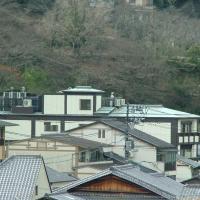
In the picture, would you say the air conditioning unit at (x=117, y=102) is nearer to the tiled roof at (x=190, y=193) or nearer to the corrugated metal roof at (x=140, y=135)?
the corrugated metal roof at (x=140, y=135)

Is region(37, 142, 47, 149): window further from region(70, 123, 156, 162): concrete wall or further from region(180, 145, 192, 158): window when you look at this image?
region(180, 145, 192, 158): window

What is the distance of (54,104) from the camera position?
4006 cm

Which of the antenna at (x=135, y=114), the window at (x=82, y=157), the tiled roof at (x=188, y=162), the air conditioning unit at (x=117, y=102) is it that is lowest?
the tiled roof at (x=188, y=162)

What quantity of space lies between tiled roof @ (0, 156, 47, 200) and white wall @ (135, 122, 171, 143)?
697 inches

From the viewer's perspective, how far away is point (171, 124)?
133 feet

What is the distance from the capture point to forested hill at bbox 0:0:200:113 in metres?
46.2

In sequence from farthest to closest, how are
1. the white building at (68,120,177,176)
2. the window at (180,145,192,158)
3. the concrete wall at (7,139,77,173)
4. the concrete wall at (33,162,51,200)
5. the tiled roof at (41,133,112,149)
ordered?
the window at (180,145,192,158), the white building at (68,120,177,176), the tiled roof at (41,133,112,149), the concrete wall at (7,139,77,173), the concrete wall at (33,162,51,200)

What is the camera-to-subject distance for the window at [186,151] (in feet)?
136

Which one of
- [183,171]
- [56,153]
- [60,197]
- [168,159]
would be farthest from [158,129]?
[60,197]

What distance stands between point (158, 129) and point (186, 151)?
80.3 inches

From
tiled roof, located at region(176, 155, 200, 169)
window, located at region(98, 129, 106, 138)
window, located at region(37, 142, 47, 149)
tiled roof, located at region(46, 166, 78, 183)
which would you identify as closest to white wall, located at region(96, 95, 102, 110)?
window, located at region(98, 129, 106, 138)

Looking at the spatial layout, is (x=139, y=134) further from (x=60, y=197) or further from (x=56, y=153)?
(x=60, y=197)

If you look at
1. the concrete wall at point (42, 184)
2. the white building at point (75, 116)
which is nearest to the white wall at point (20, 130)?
the white building at point (75, 116)

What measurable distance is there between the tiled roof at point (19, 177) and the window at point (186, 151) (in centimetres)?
1909
